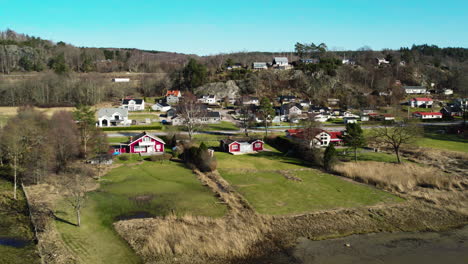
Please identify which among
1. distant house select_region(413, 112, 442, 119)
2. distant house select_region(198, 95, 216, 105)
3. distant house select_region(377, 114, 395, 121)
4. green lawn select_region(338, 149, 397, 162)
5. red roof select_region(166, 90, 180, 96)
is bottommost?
green lawn select_region(338, 149, 397, 162)

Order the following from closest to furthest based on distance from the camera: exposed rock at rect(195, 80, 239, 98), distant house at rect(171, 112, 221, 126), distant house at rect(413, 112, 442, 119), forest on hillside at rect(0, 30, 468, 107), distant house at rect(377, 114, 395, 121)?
distant house at rect(171, 112, 221, 126) → distant house at rect(377, 114, 395, 121) → distant house at rect(413, 112, 442, 119) → forest on hillside at rect(0, 30, 468, 107) → exposed rock at rect(195, 80, 239, 98)

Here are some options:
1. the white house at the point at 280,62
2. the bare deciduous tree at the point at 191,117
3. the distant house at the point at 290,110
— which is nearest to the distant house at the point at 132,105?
the bare deciduous tree at the point at 191,117

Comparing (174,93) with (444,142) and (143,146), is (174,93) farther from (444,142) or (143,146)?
(444,142)

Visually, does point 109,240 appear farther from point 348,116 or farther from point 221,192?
point 348,116

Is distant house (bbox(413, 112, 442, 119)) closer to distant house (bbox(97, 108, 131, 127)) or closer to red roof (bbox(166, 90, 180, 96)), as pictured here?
red roof (bbox(166, 90, 180, 96))

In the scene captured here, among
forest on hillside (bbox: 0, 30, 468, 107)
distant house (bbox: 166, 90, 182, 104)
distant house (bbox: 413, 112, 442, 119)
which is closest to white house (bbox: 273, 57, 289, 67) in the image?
forest on hillside (bbox: 0, 30, 468, 107)

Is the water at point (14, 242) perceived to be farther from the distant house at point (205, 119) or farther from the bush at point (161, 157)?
the distant house at point (205, 119)
